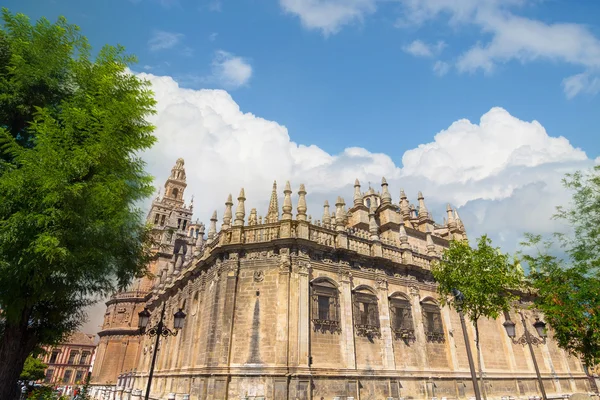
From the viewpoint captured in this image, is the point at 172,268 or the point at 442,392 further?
the point at 172,268

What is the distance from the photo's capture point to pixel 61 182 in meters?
10.9

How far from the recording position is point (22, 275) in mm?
10711

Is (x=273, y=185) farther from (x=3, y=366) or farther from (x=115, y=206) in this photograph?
(x=3, y=366)

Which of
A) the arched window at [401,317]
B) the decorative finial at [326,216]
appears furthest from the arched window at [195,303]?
the arched window at [401,317]

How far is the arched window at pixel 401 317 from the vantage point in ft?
71.3

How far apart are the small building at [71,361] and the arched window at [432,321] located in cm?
7955

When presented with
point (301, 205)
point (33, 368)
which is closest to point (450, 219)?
point (301, 205)

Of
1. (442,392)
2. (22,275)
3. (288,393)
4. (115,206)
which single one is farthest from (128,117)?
(442,392)

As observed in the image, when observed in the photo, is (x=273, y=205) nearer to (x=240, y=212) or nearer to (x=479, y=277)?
(x=240, y=212)

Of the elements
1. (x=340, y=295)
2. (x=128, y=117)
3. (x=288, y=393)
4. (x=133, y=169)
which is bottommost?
(x=288, y=393)

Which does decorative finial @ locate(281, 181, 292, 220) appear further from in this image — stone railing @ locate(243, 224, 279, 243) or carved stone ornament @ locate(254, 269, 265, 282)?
carved stone ornament @ locate(254, 269, 265, 282)

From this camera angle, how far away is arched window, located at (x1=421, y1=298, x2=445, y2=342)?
2299 centimetres

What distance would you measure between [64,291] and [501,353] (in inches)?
1099

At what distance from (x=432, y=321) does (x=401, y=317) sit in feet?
9.40
